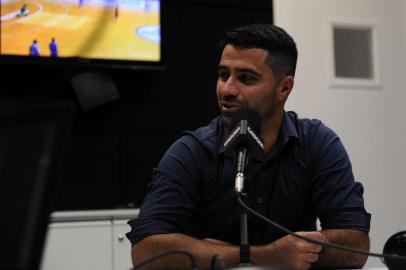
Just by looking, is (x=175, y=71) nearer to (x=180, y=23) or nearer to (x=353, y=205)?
(x=180, y=23)

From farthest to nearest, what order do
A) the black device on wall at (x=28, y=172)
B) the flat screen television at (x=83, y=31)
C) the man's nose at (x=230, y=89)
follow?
the flat screen television at (x=83, y=31), the man's nose at (x=230, y=89), the black device on wall at (x=28, y=172)

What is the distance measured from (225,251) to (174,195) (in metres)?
0.25

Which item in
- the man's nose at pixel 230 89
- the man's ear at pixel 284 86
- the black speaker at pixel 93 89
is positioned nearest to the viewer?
the man's nose at pixel 230 89

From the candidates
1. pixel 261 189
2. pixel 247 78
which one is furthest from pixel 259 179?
pixel 247 78

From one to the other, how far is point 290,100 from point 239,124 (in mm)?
2240

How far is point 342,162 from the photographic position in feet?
5.42

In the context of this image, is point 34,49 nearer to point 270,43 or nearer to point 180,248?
point 270,43

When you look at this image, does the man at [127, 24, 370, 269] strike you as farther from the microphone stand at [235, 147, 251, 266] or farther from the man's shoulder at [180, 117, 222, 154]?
the microphone stand at [235, 147, 251, 266]

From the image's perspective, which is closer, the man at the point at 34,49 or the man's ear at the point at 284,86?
the man's ear at the point at 284,86

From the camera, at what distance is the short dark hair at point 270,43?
167 centimetres

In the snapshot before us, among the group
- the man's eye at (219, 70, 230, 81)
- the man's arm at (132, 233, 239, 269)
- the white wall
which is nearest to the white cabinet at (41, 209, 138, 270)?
the man's arm at (132, 233, 239, 269)

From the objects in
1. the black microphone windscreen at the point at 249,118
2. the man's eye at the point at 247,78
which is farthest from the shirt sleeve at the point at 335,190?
the black microphone windscreen at the point at 249,118

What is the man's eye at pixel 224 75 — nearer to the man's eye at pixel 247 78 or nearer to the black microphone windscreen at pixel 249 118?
the man's eye at pixel 247 78

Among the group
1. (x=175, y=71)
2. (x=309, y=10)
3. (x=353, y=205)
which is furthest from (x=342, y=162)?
(x=309, y=10)
